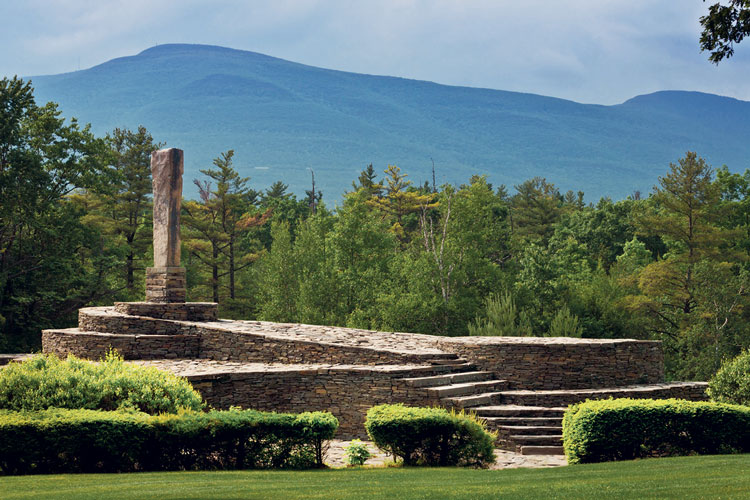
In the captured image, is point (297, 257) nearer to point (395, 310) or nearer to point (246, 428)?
point (395, 310)

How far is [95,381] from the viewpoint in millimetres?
10445

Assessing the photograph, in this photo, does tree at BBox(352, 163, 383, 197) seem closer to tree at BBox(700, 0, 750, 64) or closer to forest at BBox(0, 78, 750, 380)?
forest at BBox(0, 78, 750, 380)

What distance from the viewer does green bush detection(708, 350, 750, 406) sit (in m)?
13.1

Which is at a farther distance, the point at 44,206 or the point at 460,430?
the point at 44,206

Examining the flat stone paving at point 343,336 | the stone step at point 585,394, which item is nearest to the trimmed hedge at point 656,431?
the stone step at point 585,394

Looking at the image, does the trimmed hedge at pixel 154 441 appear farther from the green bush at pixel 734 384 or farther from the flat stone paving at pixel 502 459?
the green bush at pixel 734 384

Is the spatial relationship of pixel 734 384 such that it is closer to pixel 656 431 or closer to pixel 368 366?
pixel 656 431

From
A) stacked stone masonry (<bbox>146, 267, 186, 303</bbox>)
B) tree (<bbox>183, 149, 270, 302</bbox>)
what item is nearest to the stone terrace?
stacked stone masonry (<bbox>146, 267, 186, 303</bbox>)

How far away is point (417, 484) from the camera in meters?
8.06

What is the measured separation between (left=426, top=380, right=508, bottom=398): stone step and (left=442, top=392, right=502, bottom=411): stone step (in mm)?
105

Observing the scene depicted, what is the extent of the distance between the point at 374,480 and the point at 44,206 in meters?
23.3

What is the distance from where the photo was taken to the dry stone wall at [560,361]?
14930 mm

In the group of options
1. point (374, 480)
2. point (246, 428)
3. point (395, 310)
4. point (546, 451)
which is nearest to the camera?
point (374, 480)

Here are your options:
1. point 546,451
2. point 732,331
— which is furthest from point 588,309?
point 546,451
